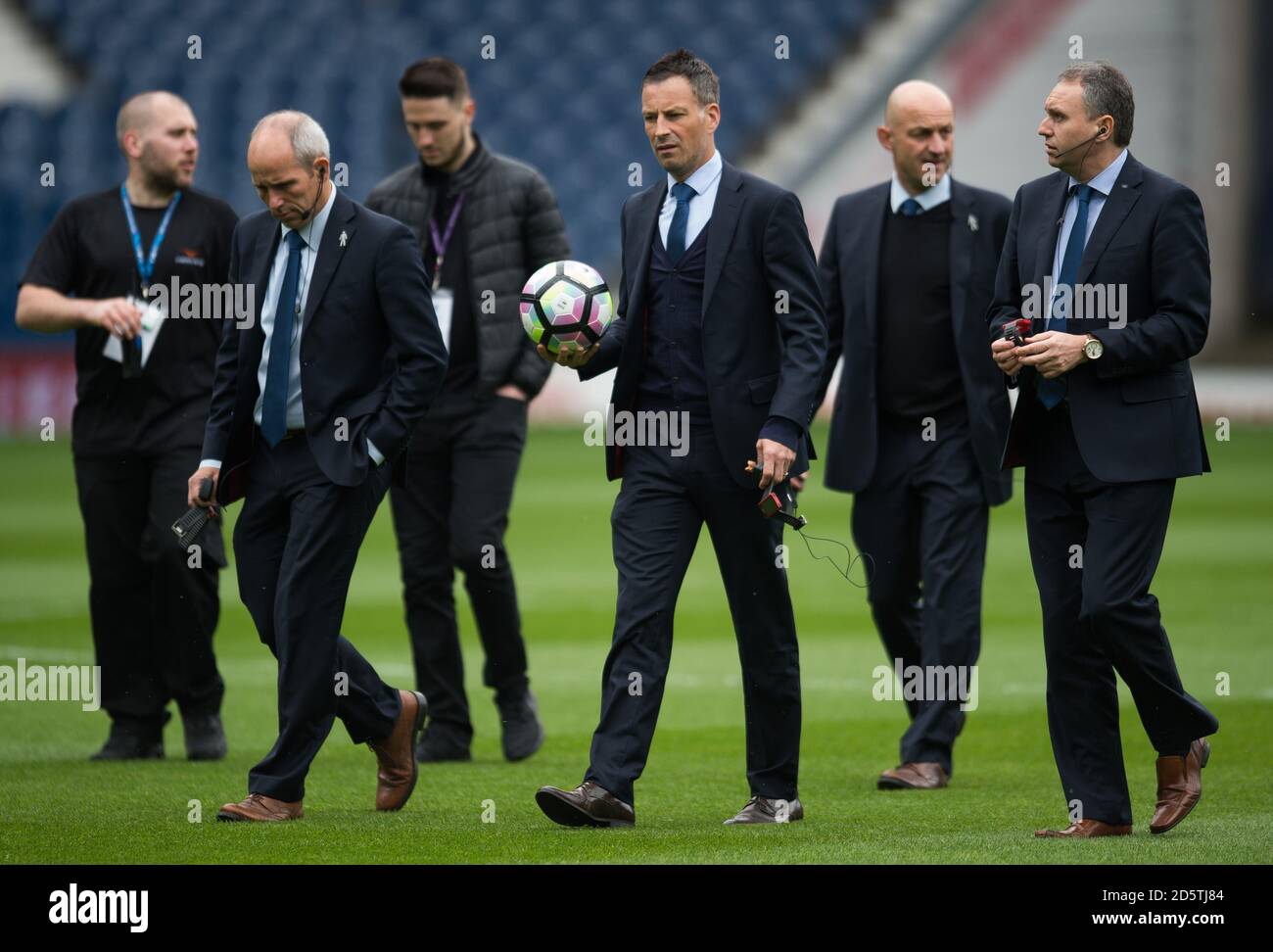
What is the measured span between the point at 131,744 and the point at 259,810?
186 cm

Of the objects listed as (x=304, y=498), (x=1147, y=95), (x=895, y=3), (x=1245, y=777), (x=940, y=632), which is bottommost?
(x=1245, y=777)

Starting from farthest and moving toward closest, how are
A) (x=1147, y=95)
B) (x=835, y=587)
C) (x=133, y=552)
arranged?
(x=1147, y=95)
(x=835, y=587)
(x=133, y=552)

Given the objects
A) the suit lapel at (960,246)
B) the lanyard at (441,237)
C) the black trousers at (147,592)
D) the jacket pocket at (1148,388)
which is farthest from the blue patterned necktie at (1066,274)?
the black trousers at (147,592)

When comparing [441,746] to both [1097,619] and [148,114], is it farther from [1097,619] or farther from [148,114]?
[1097,619]

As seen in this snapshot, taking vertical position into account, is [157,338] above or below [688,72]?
A: below

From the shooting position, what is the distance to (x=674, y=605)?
6.14 m

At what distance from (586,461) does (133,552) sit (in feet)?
49.1

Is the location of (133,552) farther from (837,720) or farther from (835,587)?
(835,587)

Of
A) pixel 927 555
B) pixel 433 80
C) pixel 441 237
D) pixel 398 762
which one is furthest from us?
pixel 441 237

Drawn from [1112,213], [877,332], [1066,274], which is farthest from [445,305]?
[1112,213]

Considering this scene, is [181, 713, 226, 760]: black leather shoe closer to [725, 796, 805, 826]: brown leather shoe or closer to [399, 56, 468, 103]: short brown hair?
[725, 796, 805, 826]: brown leather shoe

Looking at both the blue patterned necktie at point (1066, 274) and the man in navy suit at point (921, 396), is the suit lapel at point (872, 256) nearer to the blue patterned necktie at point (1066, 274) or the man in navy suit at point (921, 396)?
the man in navy suit at point (921, 396)
